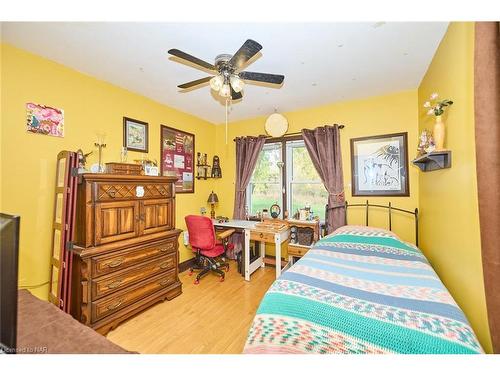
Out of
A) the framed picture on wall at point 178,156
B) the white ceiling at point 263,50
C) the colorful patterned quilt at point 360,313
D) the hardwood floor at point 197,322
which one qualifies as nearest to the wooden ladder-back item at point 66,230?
the hardwood floor at point 197,322

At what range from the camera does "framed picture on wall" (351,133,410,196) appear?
280 cm

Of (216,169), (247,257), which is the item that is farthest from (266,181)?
(247,257)

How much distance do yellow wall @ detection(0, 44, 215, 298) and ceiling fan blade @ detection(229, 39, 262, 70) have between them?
6.04ft

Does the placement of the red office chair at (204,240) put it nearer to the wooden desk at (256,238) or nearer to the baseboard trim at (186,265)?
the wooden desk at (256,238)

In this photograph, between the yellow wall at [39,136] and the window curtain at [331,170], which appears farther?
the window curtain at [331,170]

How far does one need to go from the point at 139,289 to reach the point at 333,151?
10.1 ft

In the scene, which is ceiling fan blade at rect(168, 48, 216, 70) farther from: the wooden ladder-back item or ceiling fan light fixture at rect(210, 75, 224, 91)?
the wooden ladder-back item

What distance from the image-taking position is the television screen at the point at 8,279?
0.61 m

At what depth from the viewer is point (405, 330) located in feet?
3.19

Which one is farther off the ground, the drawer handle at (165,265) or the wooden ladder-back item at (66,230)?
the wooden ladder-back item at (66,230)

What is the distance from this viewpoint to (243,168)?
389cm

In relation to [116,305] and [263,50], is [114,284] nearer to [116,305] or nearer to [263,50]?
[116,305]

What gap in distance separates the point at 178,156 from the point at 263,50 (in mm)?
2145
